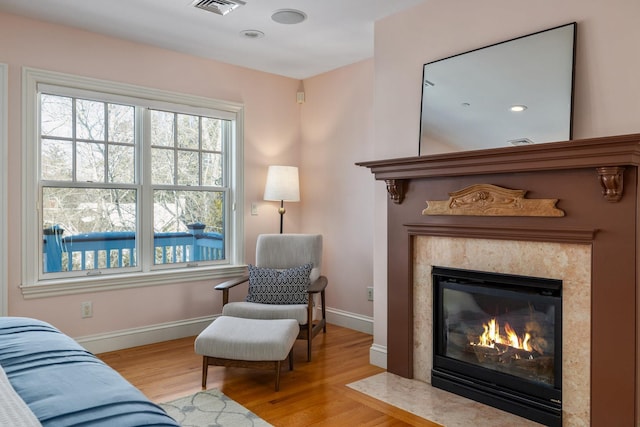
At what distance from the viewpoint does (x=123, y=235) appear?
3982 mm

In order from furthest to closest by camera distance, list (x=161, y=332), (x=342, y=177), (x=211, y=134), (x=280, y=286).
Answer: (x=342, y=177), (x=211, y=134), (x=161, y=332), (x=280, y=286)

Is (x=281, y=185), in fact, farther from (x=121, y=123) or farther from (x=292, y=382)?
(x=292, y=382)

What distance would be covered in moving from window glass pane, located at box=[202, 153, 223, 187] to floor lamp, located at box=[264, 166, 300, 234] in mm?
470

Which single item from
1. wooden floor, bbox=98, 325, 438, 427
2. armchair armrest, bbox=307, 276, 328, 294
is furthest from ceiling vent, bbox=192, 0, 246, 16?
wooden floor, bbox=98, 325, 438, 427

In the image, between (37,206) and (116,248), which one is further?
(116,248)

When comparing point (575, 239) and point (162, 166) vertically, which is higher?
Result: point (162, 166)

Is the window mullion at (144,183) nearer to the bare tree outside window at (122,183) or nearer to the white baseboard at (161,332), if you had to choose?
the bare tree outside window at (122,183)

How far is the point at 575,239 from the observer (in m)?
2.38

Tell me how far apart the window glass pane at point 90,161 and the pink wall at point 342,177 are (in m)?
2.00

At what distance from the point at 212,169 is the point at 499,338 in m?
2.91

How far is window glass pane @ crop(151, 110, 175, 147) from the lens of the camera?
4.12m

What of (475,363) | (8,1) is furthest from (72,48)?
(475,363)

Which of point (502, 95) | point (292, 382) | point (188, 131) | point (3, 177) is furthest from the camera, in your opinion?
point (188, 131)

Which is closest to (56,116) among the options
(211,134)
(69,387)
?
(211,134)
